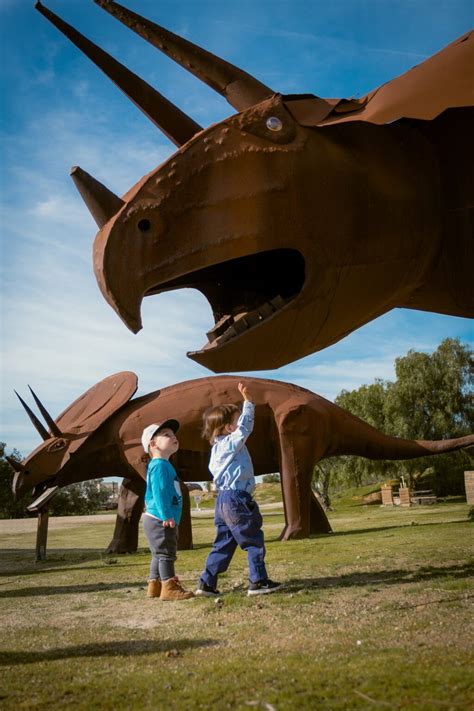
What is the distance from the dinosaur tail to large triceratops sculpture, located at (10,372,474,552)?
0.02 meters

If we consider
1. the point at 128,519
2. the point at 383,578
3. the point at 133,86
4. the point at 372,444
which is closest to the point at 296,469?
the point at 372,444

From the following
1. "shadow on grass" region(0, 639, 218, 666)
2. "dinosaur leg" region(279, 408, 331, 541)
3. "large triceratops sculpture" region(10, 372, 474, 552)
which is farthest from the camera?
"large triceratops sculpture" region(10, 372, 474, 552)

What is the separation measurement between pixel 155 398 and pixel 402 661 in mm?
7684

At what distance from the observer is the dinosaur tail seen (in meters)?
9.92

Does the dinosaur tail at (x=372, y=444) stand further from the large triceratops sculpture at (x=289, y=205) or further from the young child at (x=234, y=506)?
the large triceratops sculpture at (x=289, y=205)

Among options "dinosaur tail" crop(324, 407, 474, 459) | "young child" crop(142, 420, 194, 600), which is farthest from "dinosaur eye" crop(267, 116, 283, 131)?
"dinosaur tail" crop(324, 407, 474, 459)

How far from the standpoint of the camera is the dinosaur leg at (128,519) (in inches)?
376

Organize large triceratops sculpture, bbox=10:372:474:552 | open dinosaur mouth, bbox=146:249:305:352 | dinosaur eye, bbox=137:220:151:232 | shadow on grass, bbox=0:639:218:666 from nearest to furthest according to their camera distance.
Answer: dinosaur eye, bbox=137:220:151:232
shadow on grass, bbox=0:639:218:666
open dinosaur mouth, bbox=146:249:305:352
large triceratops sculpture, bbox=10:372:474:552

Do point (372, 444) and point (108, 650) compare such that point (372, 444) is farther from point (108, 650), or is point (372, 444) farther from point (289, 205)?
point (289, 205)

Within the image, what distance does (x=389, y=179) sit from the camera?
280cm

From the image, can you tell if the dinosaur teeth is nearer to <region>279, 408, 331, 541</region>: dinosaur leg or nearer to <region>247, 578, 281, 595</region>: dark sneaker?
<region>247, 578, 281, 595</region>: dark sneaker

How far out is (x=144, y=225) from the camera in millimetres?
2561

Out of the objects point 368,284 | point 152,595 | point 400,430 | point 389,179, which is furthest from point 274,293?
point 400,430

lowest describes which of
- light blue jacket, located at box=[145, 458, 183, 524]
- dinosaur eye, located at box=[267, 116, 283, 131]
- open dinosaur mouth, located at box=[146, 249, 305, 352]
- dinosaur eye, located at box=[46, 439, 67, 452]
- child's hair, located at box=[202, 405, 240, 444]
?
light blue jacket, located at box=[145, 458, 183, 524]
